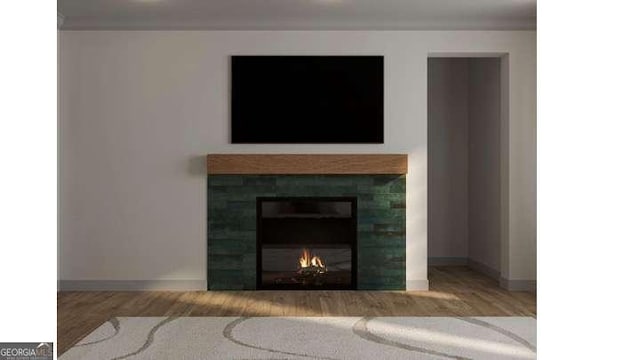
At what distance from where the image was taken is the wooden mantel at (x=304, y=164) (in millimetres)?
6621

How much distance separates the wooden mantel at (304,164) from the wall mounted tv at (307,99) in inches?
7.0

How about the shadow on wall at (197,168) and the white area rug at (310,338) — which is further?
the shadow on wall at (197,168)

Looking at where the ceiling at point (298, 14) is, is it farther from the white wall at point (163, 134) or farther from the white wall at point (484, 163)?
the white wall at point (484, 163)

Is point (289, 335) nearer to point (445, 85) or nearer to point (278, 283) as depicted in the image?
point (278, 283)

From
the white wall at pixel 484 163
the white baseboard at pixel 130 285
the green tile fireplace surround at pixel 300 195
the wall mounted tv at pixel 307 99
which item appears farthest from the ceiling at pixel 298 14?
the white baseboard at pixel 130 285

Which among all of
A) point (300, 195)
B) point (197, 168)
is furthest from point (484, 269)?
point (197, 168)

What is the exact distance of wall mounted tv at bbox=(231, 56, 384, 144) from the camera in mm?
6715

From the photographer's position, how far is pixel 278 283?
22.0 ft

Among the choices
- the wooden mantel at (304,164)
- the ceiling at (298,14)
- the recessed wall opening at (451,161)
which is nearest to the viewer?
the ceiling at (298,14)

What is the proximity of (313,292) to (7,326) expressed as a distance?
5.39 metres

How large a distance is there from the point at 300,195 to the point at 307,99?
0.91 metres

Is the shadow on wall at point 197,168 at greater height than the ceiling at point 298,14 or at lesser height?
lesser

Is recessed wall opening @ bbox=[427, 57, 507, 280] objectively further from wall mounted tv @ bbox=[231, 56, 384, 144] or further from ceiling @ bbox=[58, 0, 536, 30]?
wall mounted tv @ bbox=[231, 56, 384, 144]
